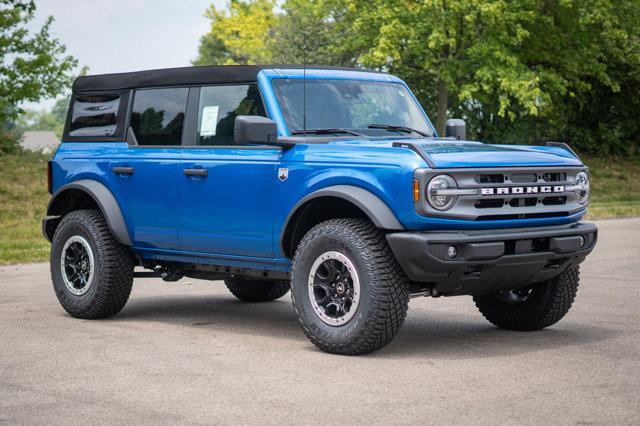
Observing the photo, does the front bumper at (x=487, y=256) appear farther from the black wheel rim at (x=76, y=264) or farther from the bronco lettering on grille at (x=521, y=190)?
the black wheel rim at (x=76, y=264)

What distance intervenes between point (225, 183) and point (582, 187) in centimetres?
260

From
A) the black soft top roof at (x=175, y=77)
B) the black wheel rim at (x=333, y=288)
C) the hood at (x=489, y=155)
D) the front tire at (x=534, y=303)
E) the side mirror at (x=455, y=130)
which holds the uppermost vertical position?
the black soft top roof at (x=175, y=77)

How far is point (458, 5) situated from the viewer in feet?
101

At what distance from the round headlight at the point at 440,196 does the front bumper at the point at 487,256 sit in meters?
0.19

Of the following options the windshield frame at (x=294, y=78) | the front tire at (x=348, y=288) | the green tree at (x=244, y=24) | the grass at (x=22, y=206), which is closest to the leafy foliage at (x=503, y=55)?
the grass at (x=22, y=206)

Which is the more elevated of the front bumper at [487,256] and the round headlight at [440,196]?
the round headlight at [440,196]

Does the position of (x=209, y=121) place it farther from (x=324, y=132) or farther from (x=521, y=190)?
(x=521, y=190)

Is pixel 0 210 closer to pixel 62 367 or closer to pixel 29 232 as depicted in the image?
pixel 29 232

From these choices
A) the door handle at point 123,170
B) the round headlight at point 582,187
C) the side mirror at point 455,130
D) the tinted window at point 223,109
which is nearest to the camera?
the round headlight at point 582,187

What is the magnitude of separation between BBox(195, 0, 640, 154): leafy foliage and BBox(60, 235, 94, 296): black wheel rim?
21591 millimetres

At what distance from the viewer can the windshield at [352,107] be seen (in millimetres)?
8930

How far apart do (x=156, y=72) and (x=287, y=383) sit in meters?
3.86

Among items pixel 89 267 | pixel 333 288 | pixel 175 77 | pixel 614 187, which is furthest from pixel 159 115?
pixel 614 187

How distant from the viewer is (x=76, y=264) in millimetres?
10133
